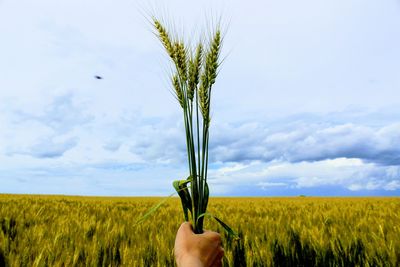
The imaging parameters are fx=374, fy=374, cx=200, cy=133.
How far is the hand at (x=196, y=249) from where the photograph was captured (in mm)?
1199

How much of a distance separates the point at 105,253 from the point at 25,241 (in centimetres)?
66

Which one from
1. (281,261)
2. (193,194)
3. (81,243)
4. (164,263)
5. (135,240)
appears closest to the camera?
(193,194)

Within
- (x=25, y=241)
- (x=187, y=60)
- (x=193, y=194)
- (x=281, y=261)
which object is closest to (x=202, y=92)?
(x=187, y=60)

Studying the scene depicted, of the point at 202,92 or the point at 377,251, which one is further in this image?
the point at 377,251

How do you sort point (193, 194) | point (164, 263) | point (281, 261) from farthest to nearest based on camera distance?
point (281, 261)
point (164, 263)
point (193, 194)

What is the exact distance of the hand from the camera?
1.20m

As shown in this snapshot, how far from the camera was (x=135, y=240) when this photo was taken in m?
2.63

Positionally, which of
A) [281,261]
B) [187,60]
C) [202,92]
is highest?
[187,60]

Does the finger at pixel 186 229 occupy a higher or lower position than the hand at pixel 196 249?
higher

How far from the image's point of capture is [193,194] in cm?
138

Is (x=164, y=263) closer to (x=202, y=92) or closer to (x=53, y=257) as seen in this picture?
(x=53, y=257)

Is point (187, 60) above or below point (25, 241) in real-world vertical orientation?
above

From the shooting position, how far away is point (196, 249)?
124 centimetres

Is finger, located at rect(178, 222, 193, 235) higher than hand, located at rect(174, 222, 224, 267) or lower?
higher
